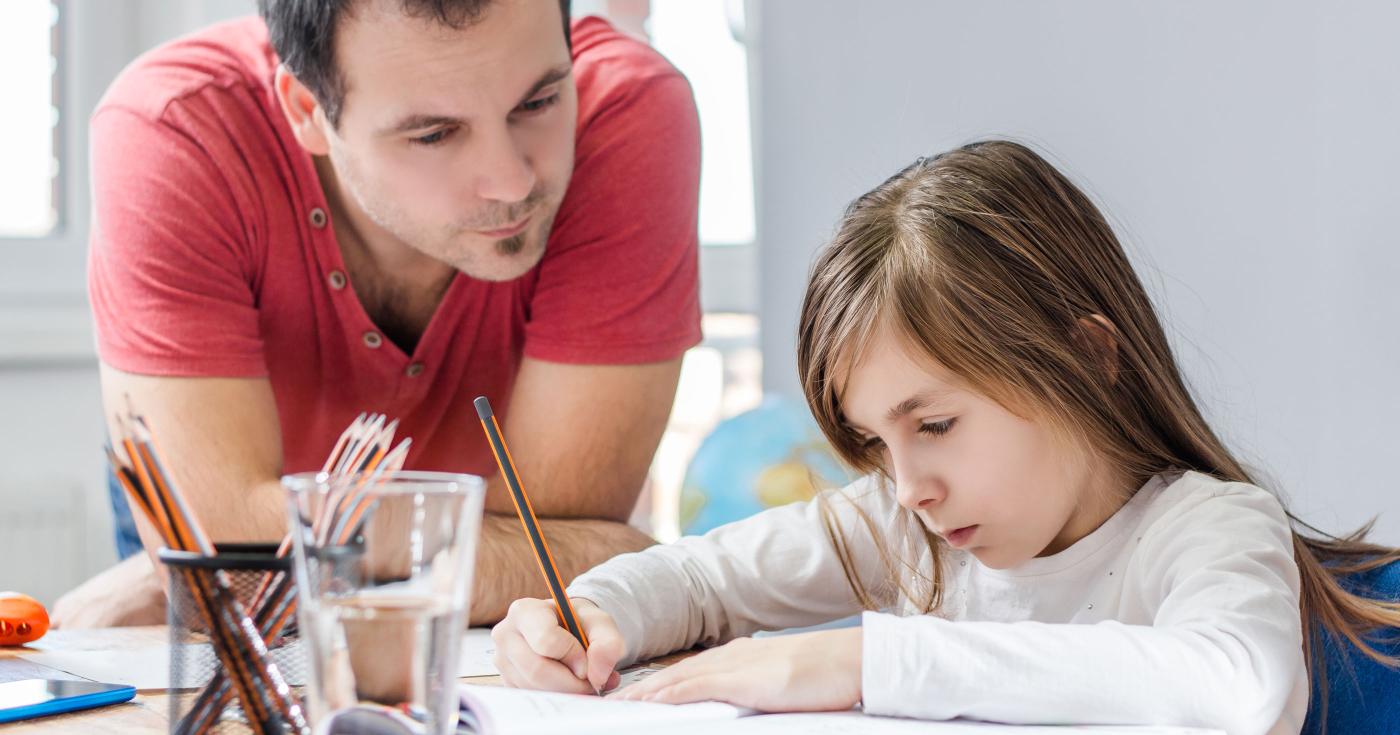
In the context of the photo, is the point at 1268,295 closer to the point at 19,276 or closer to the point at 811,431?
the point at 811,431

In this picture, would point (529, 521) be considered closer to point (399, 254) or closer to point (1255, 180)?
point (399, 254)

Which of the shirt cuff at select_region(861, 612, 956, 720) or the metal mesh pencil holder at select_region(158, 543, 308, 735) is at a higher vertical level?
the metal mesh pencil holder at select_region(158, 543, 308, 735)

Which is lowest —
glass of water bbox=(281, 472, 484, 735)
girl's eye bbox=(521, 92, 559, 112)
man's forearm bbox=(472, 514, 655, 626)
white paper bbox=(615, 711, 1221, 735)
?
man's forearm bbox=(472, 514, 655, 626)

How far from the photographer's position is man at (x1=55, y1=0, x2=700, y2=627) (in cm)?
139

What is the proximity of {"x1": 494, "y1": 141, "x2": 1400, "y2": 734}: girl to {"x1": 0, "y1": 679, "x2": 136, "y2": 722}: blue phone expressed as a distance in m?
0.23

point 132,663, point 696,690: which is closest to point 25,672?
point 132,663

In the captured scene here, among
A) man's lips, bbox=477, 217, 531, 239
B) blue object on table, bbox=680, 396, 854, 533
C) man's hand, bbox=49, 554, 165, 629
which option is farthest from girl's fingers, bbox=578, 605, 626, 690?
blue object on table, bbox=680, 396, 854, 533

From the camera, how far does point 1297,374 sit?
147cm

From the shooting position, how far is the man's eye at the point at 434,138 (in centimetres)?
143

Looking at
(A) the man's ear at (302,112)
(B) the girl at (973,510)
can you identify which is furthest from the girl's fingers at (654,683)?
(A) the man's ear at (302,112)

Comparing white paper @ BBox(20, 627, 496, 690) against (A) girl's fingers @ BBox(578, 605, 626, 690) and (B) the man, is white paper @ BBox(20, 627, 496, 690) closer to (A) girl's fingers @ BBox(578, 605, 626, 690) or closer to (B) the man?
(A) girl's fingers @ BBox(578, 605, 626, 690)

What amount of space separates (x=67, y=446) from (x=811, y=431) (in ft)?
4.84

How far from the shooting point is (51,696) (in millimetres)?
784

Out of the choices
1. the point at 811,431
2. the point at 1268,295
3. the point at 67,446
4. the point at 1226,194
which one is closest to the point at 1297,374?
the point at 1268,295
